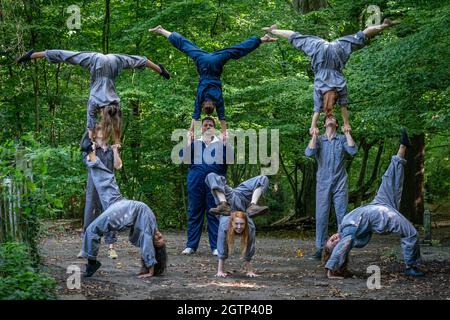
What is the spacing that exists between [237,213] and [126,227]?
1321mm

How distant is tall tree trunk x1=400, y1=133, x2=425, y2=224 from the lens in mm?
16719

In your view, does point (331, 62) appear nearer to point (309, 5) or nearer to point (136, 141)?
point (309, 5)

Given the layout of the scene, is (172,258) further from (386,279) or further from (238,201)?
(386,279)

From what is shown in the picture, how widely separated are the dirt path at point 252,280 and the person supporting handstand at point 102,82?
72.2 inches

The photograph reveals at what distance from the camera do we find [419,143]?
16609 mm

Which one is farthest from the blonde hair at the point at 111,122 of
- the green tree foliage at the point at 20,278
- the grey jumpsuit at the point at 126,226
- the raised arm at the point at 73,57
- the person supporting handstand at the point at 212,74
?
the green tree foliage at the point at 20,278

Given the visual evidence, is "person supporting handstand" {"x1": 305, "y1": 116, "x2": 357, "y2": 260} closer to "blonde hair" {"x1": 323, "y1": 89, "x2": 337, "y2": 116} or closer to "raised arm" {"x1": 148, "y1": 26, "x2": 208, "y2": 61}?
"blonde hair" {"x1": 323, "y1": 89, "x2": 337, "y2": 116}

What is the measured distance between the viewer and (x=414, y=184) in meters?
17.0

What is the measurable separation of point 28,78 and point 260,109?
5134 millimetres

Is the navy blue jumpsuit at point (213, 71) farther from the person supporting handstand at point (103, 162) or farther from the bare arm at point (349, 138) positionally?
the bare arm at point (349, 138)

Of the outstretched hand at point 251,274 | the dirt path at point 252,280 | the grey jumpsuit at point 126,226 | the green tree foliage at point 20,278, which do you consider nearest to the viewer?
the green tree foliage at point 20,278

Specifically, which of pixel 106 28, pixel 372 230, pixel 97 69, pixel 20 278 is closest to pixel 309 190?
pixel 106 28

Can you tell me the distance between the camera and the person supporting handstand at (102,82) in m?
9.20
